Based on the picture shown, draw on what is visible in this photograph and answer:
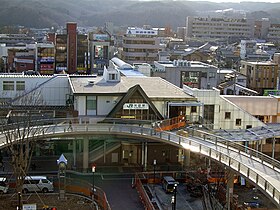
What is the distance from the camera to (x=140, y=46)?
69.6 m

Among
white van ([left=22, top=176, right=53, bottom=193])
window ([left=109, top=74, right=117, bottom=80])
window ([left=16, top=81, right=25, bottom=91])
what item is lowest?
white van ([left=22, top=176, right=53, bottom=193])

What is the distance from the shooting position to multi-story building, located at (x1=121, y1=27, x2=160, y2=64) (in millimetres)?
69188

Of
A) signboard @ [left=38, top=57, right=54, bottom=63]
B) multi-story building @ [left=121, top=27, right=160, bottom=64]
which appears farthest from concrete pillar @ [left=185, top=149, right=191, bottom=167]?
multi-story building @ [left=121, top=27, right=160, bottom=64]

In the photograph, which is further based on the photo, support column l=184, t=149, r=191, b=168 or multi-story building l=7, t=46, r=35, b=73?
multi-story building l=7, t=46, r=35, b=73

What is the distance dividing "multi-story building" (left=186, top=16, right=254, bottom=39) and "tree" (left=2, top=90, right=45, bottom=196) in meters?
102

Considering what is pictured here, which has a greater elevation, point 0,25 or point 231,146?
point 0,25

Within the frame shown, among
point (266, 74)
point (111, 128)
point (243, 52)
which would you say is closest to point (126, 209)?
point (111, 128)

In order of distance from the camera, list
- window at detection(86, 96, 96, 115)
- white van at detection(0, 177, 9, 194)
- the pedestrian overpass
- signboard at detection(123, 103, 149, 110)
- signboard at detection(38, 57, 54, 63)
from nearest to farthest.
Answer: the pedestrian overpass, white van at detection(0, 177, 9, 194), signboard at detection(123, 103, 149, 110), window at detection(86, 96, 96, 115), signboard at detection(38, 57, 54, 63)

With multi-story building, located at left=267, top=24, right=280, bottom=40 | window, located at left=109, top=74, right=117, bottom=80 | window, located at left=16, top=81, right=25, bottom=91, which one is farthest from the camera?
multi-story building, located at left=267, top=24, right=280, bottom=40

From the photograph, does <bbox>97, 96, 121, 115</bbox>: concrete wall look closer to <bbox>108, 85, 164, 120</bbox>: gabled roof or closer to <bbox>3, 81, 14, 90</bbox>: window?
<bbox>108, 85, 164, 120</bbox>: gabled roof

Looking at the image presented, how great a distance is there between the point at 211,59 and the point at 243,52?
12230mm

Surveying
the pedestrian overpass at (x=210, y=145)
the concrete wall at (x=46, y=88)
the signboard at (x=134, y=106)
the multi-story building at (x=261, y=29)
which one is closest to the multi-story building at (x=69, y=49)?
the concrete wall at (x=46, y=88)

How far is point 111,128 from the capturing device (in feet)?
78.9

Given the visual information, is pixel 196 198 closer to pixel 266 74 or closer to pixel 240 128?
pixel 240 128
